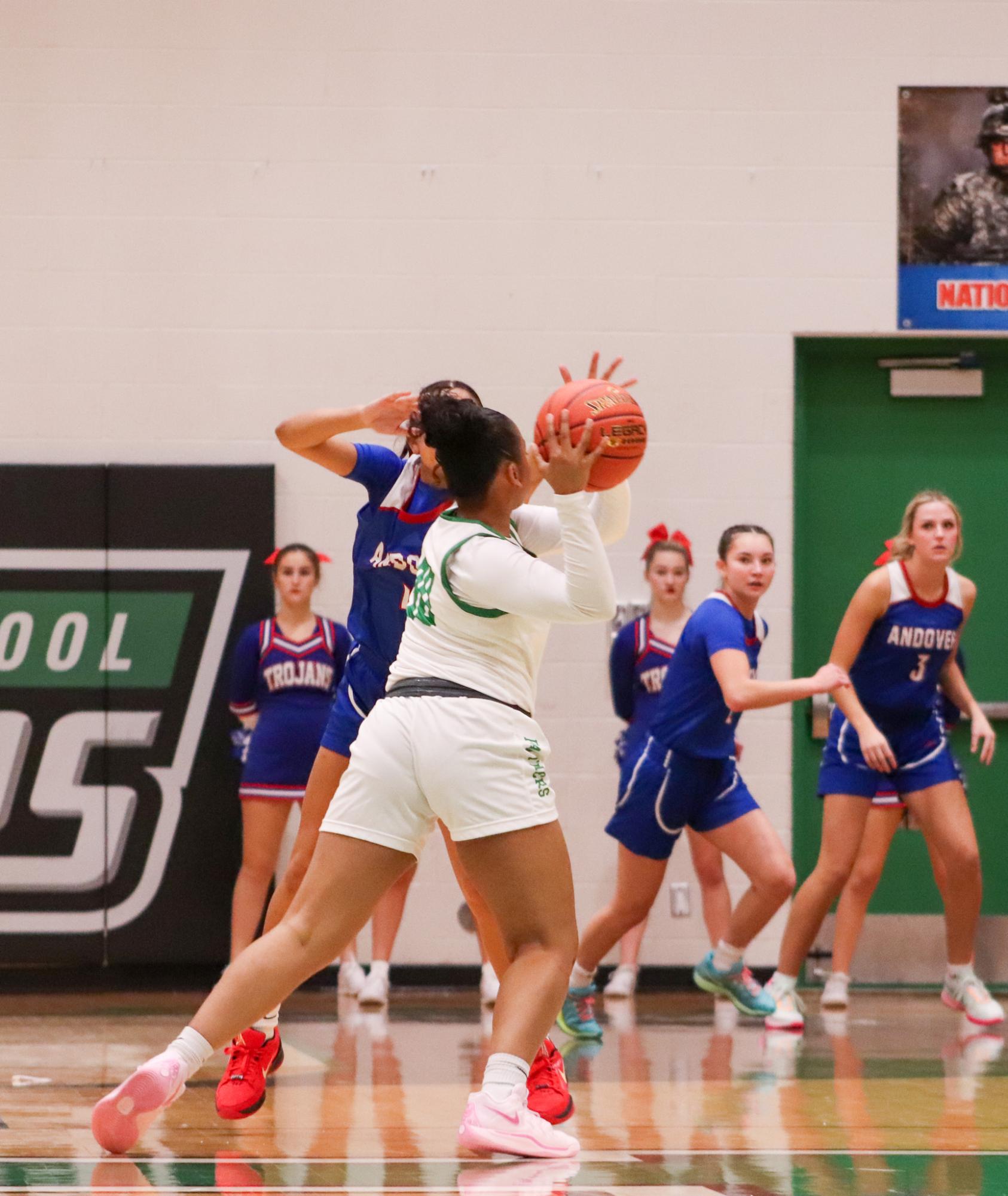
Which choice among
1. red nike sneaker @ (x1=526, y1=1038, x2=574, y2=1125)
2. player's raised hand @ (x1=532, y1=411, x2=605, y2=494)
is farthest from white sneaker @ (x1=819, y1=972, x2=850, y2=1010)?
player's raised hand @ (x1=532, y1=411, x2=605, y2=494)

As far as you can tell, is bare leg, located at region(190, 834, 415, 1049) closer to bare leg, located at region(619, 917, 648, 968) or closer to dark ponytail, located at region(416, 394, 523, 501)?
dark ponytail, located at region(416, 394, 523, 501)

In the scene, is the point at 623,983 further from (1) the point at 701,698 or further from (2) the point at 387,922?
(1) the point at 701,698

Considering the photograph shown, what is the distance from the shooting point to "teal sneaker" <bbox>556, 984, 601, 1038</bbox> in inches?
237

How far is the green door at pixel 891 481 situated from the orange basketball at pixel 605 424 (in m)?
4.70

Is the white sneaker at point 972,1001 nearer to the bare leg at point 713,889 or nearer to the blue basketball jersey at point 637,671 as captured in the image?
the bare leg at point 713,889

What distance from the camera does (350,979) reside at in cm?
748

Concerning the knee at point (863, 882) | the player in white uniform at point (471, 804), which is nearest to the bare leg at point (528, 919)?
the player in white uniform at point (471, 804)

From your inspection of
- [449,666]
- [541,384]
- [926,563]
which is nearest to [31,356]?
[541,384]

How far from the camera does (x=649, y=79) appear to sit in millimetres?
8070

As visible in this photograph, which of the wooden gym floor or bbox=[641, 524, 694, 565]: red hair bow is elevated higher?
bbox=[641, 524, 694, 565]: red hair bow

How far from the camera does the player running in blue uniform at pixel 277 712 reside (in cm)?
745

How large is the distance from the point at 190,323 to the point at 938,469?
12.7 feet

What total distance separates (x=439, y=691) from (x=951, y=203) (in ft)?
18.3

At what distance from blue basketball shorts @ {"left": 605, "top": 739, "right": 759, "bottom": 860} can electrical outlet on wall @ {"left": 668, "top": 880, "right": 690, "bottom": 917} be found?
2.09 m
